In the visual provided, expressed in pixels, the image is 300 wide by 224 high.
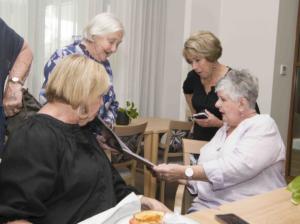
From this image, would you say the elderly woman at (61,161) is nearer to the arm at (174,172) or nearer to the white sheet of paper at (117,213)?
the white sheet of paper at (117,213)

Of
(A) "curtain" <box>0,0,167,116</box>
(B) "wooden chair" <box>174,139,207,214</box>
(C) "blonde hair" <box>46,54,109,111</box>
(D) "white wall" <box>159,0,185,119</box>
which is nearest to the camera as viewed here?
(C) "blonde hair" <box>46,54,109,111</box>

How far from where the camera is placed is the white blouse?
1.75 meters

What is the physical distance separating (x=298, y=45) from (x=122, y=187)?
3.23m

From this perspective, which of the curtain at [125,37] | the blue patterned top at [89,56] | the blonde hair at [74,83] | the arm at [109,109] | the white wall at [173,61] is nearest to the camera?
the blonde hair at [74,83]

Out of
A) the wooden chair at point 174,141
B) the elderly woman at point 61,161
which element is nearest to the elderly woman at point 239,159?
the elderly woman at point 61,161

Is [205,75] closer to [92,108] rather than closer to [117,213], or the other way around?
[92,108]

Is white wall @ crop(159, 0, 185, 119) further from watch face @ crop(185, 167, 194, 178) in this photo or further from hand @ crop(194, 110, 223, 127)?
watch face @ crop(185, 167, 194, 178)

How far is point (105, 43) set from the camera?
2426 millimetres

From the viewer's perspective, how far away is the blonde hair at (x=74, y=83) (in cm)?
131

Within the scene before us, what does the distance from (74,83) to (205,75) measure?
4.84ft

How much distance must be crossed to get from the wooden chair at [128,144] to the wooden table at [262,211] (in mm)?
1457

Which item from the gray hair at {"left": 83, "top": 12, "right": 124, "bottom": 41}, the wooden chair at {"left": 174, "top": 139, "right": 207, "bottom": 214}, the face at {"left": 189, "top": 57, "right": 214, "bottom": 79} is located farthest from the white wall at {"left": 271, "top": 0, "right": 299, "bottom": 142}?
the gray hair at {"left": 83, "top": 12, "right": 124, "bottom": 41}

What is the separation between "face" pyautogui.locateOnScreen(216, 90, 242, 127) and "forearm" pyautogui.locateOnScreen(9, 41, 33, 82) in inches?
37.2

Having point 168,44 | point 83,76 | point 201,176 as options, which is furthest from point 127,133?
point 168,44
